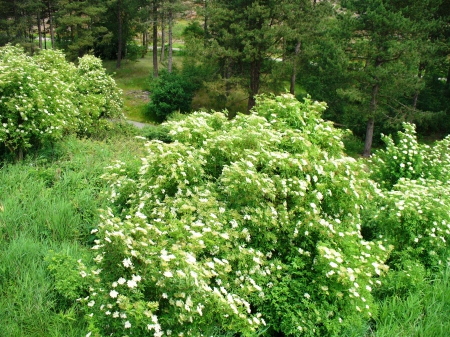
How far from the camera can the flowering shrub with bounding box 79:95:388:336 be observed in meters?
3.13

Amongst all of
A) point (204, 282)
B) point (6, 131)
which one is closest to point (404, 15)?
point (6, 131)

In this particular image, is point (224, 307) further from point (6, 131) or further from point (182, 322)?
point (6, 131)

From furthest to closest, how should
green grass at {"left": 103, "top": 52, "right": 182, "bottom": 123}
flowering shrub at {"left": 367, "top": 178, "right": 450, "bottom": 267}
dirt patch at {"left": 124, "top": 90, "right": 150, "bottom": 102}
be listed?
dirt patch at {"left": 124, "top": 90, "right": 150, "bottom": 102} → green grass at {"left": 103, "top": 52, "right": 182, "bottom": 123} → flowering shrub at {"left": 367, "top": 178, "right": 450, "bottom": 267}

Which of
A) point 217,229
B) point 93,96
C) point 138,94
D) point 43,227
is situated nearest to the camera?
point 217,229

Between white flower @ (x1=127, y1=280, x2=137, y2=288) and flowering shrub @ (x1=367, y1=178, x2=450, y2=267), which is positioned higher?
white flower @ (x1=127, y1=280, x2=137, y2=288)

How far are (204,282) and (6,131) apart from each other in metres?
6.64

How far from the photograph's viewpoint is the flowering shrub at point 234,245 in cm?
313

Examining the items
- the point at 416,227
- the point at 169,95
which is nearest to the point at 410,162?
the point at 416,227

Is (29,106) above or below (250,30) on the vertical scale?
below

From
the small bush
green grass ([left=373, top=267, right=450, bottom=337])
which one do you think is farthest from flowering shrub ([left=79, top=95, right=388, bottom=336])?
the small bush

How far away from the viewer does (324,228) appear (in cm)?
448

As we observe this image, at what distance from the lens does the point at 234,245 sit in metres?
4.28

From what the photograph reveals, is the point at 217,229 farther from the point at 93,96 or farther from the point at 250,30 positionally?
the point at 250,30

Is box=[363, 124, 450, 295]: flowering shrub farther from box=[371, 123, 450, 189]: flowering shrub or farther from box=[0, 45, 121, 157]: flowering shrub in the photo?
box=[0, 45, 121, 157]: flowering shrub
